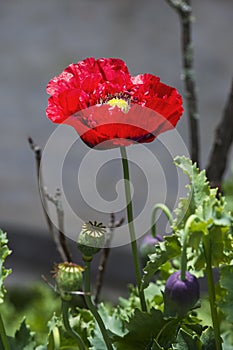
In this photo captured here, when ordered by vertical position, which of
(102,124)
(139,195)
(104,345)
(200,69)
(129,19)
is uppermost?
(102,124)

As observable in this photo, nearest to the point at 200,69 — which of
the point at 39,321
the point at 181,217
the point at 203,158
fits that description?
the point at 203,158

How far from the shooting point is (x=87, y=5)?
332 cm

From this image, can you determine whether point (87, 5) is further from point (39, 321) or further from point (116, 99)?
point (116, 99)

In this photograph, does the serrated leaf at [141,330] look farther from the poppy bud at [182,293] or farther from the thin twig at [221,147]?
the thin twig at [221,147]

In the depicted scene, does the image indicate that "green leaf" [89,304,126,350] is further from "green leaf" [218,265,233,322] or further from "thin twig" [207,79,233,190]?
"thin twig" [207,79,233,190]

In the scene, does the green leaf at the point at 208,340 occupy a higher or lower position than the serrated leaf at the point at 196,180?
lower

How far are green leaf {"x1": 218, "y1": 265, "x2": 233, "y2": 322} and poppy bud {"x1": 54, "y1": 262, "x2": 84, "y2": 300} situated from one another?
76 mm

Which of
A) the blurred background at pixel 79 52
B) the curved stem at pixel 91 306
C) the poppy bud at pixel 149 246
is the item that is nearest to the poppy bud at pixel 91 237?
the curved stem at pixel 91 306

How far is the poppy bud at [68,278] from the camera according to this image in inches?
17.1

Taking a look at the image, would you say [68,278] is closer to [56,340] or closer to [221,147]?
[56,340]

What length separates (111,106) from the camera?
0.43 metres

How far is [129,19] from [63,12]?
0.27 metres

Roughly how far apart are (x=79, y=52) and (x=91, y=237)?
278cm

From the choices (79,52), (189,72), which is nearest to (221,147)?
(189,72)
